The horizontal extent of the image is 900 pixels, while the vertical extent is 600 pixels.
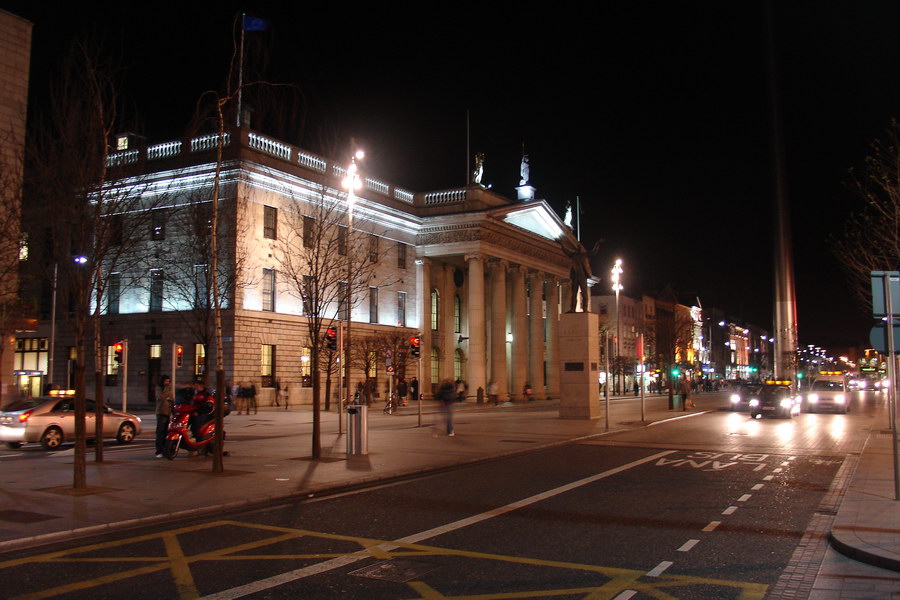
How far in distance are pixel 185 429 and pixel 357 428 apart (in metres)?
4.11

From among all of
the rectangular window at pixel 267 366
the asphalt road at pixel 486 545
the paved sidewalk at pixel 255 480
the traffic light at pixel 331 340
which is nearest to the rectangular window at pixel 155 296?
the rectangular window at pixel 267 366

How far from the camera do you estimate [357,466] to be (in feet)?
56.3

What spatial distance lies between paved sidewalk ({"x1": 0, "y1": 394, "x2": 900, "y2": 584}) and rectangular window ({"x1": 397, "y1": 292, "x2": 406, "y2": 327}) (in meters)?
33.6

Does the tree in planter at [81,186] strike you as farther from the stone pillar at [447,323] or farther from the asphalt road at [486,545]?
the stone pillar at [447,323]

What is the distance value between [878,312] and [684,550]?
5694mm

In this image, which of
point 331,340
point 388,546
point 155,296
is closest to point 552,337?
point 155,296

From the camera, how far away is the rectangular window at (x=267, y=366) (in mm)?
47531

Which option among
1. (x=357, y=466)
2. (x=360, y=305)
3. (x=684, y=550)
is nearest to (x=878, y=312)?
(x=684, y=550)

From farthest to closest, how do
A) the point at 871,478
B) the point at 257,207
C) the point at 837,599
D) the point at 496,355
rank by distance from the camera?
the point at 496,355, the point at 257,207, the point at 871,478, the point at 837,599

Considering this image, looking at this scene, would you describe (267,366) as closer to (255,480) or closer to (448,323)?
(448,323)

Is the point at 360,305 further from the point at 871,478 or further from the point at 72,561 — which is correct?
the point at 72,561

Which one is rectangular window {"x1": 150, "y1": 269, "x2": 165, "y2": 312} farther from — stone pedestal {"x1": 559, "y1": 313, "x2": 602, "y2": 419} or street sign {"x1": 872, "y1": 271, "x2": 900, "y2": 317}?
street sign {"x1": 872, "y1": 271, "x2": 900, "y2": 317}

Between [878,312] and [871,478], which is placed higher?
[878,312]

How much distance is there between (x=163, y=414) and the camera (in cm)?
1897
